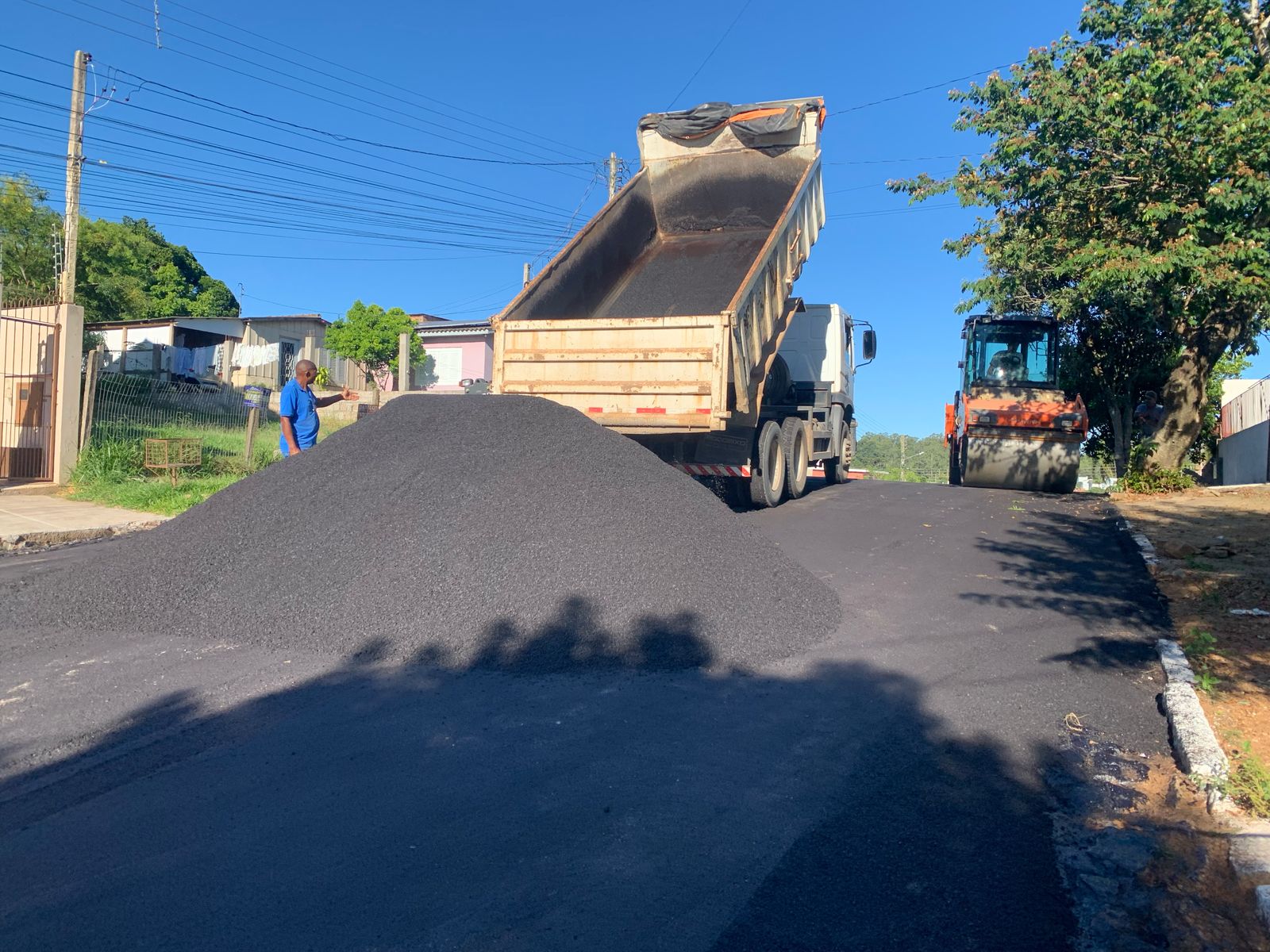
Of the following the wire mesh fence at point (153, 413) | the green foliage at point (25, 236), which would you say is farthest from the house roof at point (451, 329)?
the wire mesh fence at point (153, 413)

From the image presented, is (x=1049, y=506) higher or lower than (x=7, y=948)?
higher

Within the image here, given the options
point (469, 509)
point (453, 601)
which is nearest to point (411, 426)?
point (469, 509)

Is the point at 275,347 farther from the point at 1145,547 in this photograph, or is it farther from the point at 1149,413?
the point at 1145,547

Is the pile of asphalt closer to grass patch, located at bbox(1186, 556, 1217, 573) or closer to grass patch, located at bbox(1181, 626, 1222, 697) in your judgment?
grass patch, located at bbox(1181, 626, 1222, 697)

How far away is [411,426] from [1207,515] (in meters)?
10.5

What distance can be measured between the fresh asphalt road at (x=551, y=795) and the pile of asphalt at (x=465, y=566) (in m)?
0.24

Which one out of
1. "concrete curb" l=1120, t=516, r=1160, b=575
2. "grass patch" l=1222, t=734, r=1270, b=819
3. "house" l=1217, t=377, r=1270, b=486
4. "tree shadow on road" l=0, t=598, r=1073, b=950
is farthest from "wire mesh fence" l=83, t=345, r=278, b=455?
"house" l=1217, t=377, r=1270, b=486

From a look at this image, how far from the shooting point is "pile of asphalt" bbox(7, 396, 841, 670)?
5.40 meters

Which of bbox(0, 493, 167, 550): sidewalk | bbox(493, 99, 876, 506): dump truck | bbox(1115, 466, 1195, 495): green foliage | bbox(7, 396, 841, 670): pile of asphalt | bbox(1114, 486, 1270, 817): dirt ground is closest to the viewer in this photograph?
bbox(1114, 486, 1270, 817): dirt ground

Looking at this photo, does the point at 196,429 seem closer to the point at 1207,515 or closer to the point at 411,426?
the point at 411,426

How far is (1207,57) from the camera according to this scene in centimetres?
1036

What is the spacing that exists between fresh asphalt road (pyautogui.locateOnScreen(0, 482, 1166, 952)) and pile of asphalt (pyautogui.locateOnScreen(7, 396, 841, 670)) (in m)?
0.24

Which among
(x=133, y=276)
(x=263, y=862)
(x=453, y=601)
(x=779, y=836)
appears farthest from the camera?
(x=133, y=276)

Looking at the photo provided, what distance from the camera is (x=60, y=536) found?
9664mm
